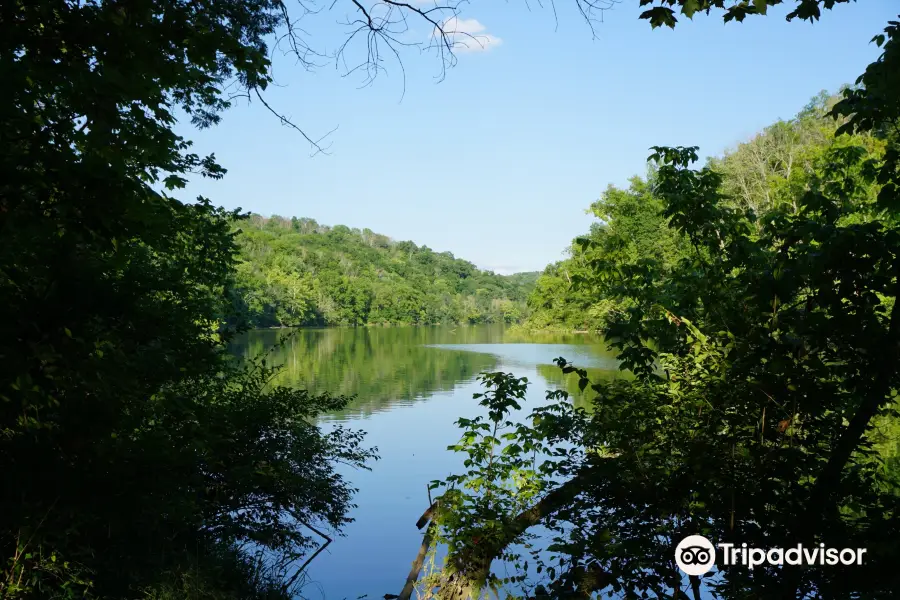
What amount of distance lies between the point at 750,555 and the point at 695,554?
0.40 m

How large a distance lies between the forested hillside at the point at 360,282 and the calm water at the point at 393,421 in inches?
1159

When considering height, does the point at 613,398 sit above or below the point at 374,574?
above

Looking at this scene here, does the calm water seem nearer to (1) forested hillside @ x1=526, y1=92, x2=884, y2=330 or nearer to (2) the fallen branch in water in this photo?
(2) the fallen branch in water

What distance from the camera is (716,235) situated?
4242mm

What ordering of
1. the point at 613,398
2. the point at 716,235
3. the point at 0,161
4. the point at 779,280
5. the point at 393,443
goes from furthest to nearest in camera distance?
Result: the point at 393,443, the point at 613,398, the point at 716,235, the point at 779,280, the point at 0,161

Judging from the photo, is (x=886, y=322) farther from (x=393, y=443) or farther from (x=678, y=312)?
(x=393, y=443)

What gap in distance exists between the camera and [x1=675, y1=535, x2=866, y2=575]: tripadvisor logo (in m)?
2.92

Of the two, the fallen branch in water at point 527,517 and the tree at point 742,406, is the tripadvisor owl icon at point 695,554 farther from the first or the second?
the fallen branch in water at point 527,517

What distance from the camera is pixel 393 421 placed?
693 inches

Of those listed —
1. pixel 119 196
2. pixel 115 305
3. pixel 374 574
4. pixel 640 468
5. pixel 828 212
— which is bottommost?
pixel 374 574

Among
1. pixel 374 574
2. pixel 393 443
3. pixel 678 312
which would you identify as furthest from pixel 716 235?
pixel 393 443

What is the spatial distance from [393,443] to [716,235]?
11509mm

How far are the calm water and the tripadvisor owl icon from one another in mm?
3901

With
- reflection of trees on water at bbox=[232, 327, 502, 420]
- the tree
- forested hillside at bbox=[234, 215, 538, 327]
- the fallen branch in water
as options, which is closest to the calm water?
reflection of trees on water at bbox=[232, 327, 502, 420]
